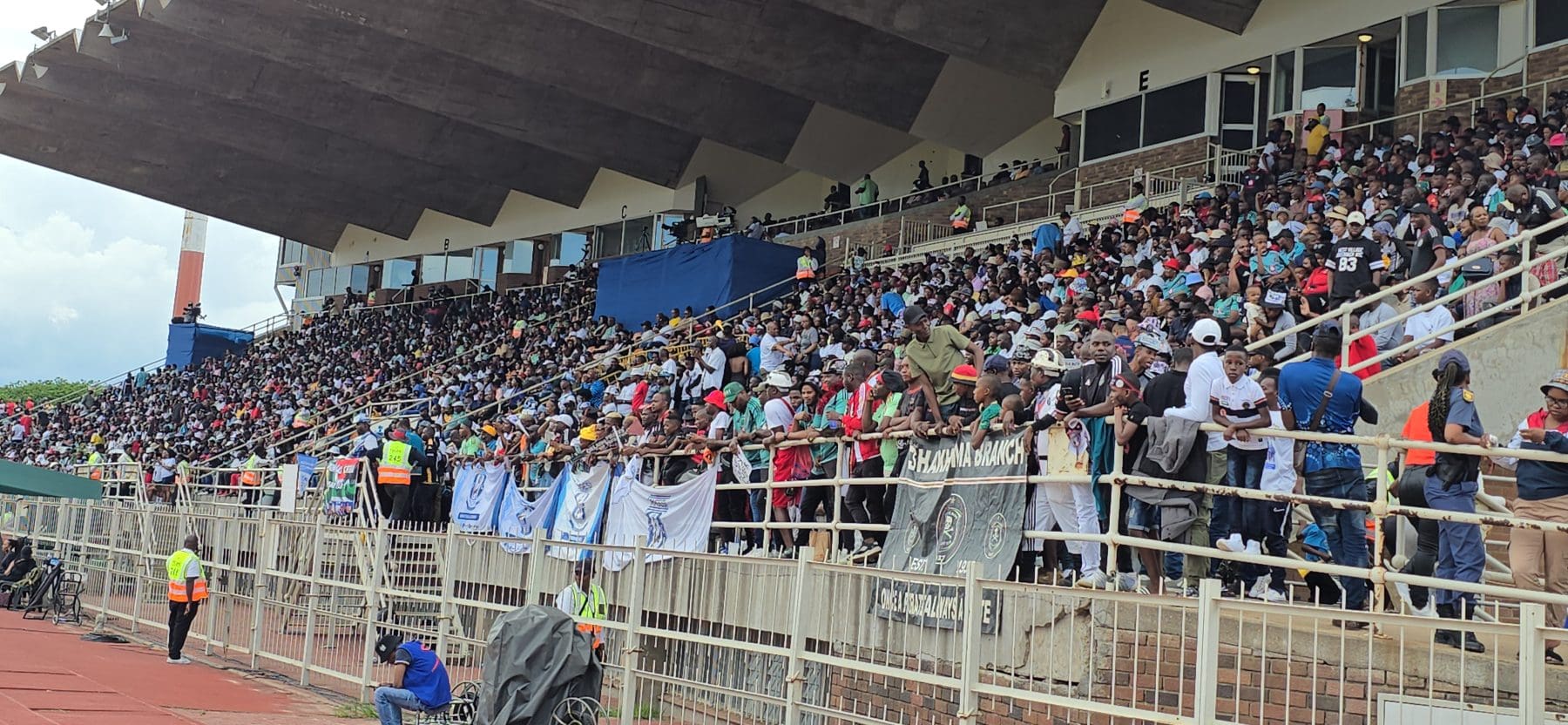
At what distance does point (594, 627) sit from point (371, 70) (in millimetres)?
26218

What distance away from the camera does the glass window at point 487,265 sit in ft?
149

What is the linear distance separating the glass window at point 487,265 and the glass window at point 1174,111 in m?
23.8

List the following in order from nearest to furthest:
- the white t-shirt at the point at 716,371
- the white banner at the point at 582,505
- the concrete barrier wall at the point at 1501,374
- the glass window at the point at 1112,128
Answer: the concrete barrier wall at the point at 1501,374 → the white banner at the point at 582,505 → the white t-shirt at the point at 716,371 → the glass window at the point at 1112,128

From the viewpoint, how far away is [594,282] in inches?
1526

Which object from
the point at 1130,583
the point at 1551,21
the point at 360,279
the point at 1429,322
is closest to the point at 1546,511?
the point at 1130,583

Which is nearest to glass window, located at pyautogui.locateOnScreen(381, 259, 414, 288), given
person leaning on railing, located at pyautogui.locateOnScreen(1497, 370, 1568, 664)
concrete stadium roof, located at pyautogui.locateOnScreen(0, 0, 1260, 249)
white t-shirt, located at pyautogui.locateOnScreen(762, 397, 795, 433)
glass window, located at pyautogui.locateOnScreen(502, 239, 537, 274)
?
concrete stadium roof, located at pyautogui.locateOnScreen(0, 0, 1260, 249)

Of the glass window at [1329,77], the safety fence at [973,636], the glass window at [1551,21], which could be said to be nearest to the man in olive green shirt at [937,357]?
the safety fence at [973,636]

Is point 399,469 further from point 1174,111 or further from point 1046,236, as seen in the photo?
point 1174,111

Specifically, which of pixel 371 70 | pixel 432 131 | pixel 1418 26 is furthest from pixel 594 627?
pixel 432 131

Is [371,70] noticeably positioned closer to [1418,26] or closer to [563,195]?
[563,195]

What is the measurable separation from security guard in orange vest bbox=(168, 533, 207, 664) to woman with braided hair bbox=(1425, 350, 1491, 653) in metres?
12.0

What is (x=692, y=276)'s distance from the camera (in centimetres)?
3300

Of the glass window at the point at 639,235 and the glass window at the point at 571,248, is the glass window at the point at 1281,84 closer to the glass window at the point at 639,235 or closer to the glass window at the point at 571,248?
the glass window at the point at 639,235

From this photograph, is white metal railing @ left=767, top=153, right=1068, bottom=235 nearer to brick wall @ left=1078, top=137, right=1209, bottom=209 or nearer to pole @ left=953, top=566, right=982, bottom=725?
brick wall @ left=1078, top=137, right=1209, bottom=209
